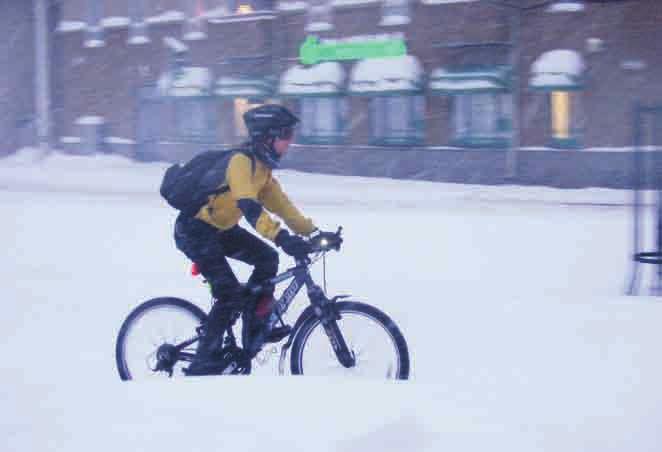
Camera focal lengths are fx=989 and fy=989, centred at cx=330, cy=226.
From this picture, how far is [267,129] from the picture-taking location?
509cm

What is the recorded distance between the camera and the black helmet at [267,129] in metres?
5.09

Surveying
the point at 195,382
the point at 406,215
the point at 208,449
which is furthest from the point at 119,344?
the point at 406,215

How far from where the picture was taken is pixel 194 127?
1179 inches

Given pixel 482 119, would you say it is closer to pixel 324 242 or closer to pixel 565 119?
pixel 565 119

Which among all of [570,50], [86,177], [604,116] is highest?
[570,50]

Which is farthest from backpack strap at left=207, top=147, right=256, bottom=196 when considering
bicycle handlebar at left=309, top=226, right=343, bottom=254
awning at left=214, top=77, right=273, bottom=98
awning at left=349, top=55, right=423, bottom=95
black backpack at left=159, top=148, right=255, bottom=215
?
awning at left=214, top=77, right=273, bottom=98

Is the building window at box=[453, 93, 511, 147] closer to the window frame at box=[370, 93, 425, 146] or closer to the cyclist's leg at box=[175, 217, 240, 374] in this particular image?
the window frame at box=[370, 93, 425, 146]

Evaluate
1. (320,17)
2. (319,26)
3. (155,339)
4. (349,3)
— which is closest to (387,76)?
(349,3)

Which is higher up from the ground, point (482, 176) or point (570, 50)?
point (570, 50)

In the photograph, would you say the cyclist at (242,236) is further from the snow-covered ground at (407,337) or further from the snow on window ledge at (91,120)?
the snow on window ledge at (91,120)

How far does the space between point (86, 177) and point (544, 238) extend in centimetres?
1624

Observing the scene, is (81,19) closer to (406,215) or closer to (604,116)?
(604,116)

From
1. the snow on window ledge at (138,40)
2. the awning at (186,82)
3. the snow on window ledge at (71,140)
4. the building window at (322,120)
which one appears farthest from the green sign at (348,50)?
the snow on window ledge at (71,140)

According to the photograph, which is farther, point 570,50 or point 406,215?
point 570,50
